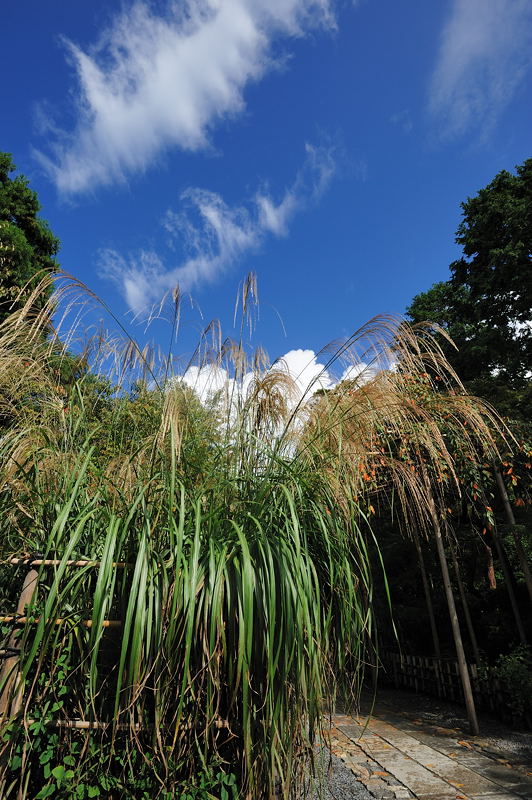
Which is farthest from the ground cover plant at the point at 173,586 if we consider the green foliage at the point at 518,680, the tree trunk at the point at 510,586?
the tree trunk at the point at 510,586

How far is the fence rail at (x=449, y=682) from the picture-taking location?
476 cm

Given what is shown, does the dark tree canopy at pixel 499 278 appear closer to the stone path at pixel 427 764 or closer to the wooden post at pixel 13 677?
the stone path at pixel 427 764

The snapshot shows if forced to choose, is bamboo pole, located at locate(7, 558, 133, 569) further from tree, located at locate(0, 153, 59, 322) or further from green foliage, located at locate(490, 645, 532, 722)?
tree, located at locate(0, 153, 59, 322)

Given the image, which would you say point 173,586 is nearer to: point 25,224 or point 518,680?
point 518,680

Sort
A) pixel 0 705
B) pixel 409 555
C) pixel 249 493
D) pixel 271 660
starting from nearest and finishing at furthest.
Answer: pixel 271 660 → pixel 0 705 → pixel 249 493 → pixel 409 555

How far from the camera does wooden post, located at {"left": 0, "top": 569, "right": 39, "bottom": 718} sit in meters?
1.20

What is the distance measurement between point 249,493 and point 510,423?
13.8ft

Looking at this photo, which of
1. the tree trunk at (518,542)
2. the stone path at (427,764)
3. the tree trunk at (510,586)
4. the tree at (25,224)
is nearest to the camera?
the stone path at (427,764)

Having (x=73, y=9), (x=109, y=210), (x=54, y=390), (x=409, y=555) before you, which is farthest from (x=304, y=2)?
(x=409, y=555)

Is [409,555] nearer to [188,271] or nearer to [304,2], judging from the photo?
[188,271]

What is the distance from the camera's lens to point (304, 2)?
130 inches

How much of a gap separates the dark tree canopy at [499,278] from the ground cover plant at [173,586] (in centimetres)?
678

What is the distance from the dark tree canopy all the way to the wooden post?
7.56 meters

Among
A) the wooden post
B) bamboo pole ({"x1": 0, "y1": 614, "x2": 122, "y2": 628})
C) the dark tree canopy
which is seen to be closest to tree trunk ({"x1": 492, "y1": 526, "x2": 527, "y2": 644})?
the dark tree canopy
